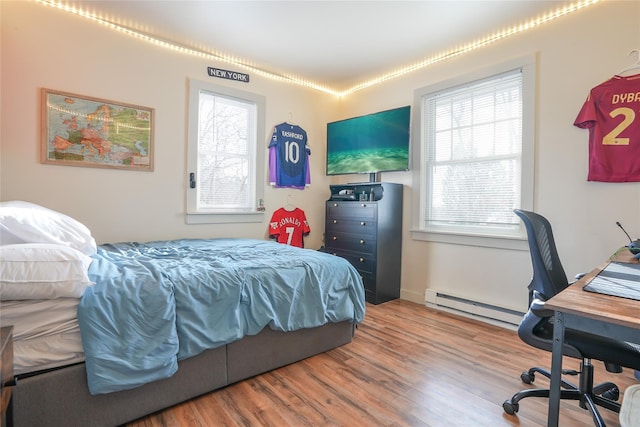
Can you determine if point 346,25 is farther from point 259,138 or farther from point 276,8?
point 259,138

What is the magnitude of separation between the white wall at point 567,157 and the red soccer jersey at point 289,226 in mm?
1915

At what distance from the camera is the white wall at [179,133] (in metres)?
2.42

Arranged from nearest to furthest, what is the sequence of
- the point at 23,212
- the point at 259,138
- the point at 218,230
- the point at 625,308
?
the point at 625,308, the point at 23,212, the point at 218,230, the point at 259,138

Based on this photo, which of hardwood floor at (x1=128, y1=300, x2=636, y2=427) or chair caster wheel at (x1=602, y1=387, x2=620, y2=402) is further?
chair caster wheel at (x1=602, y1=387, x2=620, y2=402)

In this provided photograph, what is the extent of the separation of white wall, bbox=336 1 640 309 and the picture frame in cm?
326

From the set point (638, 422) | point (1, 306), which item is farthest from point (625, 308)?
point (1, 306)

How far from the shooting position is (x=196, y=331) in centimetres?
167

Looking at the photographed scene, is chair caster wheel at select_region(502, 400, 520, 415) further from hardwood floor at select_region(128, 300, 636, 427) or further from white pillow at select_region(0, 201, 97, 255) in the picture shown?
white pillow at select_region(0, 201, 97, 255)

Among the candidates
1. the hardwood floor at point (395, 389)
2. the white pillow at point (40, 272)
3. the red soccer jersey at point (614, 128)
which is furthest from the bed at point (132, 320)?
the red soccer jersey at point (614, 128)

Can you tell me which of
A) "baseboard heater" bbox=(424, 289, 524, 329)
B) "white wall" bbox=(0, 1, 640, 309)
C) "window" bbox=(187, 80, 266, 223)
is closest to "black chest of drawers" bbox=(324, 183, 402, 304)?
"white wall" bbox=(0, 1, 640, 309)

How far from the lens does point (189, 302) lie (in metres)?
1.67

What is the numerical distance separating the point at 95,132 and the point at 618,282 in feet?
12.1

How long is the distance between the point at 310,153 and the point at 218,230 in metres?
1.62

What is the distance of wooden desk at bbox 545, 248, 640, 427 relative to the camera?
3.20 feet
